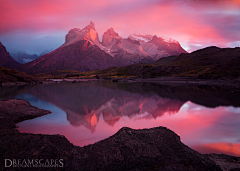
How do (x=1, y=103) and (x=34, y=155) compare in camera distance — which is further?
(x=1, y=103)

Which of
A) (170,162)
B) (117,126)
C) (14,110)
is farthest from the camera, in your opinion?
(14,110)

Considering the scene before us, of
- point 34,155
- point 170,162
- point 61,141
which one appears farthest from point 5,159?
point 170,162

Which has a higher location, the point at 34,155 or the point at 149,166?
the point at 34,155

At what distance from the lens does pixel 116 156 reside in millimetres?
5844

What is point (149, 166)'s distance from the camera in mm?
5523

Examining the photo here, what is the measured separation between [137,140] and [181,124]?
744cm

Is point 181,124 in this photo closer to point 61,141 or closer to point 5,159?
point 61,141

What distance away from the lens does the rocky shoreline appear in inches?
211

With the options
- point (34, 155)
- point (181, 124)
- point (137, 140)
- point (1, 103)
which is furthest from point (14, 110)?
point (181, 124)

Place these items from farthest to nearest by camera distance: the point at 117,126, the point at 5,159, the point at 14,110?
1. the point at 14,110
2. the point at 117,126
3. the point at 5,159

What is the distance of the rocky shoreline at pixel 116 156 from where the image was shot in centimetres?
537

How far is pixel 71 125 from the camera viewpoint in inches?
479

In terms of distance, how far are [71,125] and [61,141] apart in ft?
16.2

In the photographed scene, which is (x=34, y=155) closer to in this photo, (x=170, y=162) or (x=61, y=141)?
(x=61, y=141)
